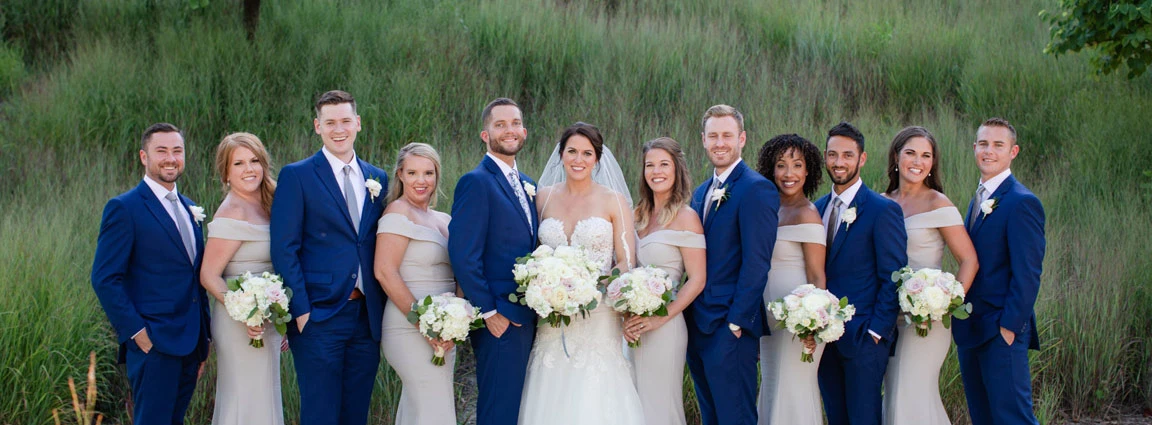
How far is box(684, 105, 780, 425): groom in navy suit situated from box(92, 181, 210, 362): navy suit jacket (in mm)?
2934

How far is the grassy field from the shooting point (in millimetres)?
8031

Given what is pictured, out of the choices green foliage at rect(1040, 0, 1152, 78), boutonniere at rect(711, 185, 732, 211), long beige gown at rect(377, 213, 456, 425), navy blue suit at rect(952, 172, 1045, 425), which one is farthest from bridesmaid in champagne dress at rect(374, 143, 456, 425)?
green foliage at rect(1040, 0, 1152, 78)

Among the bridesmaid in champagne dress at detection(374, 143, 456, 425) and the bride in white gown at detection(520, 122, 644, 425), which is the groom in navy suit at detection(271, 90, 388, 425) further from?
the bride in white gown at detection(520, 122, 644, 425)

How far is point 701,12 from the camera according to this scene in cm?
1334

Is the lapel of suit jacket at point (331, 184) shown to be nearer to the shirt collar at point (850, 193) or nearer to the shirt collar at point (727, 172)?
the shirt collar at point (727, 172)

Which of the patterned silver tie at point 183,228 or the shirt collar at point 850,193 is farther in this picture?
the shirt collar at point 850,193

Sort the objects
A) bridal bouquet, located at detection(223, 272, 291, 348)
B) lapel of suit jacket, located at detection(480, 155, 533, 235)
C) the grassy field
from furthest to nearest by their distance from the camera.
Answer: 1. the grassy field
2. lapel of suit jacket, located at detection(480, 155, 533, 235)
3. bridal bouquet, located at detection(223, 272, 291, 348)

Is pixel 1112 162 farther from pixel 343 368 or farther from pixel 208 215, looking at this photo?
pixel 208 215

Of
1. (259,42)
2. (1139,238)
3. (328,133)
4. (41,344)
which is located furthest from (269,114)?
(1139,238)

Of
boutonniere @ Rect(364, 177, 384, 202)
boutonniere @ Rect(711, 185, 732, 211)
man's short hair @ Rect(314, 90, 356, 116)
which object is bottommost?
boutonniere @ Rect(711, 185, 732, 211)

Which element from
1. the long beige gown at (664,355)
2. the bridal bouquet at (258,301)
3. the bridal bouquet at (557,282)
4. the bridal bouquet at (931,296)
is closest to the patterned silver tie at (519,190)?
the bridal bouquet at (557,282)

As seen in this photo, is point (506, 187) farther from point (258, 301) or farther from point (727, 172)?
point (258, 301)

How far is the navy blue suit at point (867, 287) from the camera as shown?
17.3 feet

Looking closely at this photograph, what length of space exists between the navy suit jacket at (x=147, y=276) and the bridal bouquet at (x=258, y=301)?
404mm
